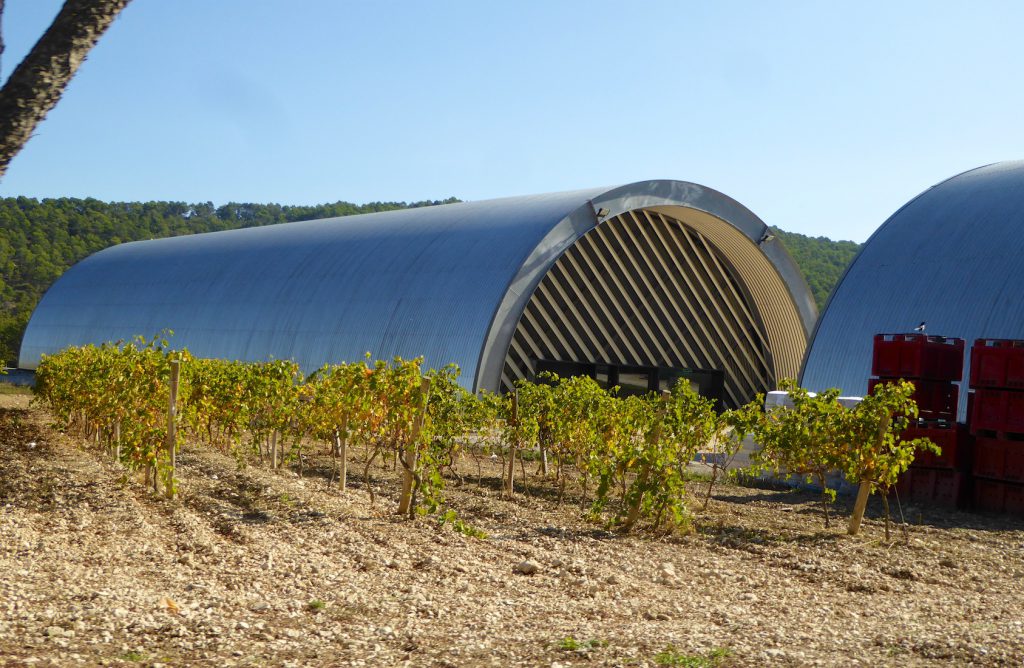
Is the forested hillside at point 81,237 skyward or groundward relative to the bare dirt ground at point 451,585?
skyward

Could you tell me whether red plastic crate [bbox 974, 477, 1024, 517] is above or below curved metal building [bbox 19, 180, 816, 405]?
below

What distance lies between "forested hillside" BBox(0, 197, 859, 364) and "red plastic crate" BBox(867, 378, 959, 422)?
136ft

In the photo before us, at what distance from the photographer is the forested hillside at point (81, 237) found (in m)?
65.8

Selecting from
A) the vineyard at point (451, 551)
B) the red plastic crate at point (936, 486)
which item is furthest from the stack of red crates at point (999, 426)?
the vineyard at point (451, 551)

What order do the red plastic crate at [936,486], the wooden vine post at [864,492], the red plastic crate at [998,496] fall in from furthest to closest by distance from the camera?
the red plastic crate at [936,486], the red plastic crate at [998,496], the wooden vine post at [864,492]

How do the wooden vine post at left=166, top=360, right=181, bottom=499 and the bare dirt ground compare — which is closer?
the bare dirt ground

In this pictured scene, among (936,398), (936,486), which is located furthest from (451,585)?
(936,398)

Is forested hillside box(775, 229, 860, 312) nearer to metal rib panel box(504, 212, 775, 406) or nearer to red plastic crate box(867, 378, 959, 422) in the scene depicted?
metal rib panel box(504, 212, 775, 406)

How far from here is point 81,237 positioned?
77.5 m

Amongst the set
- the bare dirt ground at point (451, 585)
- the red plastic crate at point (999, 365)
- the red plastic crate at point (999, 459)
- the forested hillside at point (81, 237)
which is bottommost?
the bare dirt ground at point (451, 585)

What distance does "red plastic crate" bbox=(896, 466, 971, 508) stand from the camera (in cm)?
1384

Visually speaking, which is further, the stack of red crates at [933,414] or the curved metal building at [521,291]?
the curved metal building at [521,291]

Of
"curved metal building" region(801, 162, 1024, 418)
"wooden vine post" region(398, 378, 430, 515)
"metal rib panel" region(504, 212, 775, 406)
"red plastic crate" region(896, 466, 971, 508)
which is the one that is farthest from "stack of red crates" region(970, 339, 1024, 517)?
"metal rib panel" region(504, 212, 775, 406)

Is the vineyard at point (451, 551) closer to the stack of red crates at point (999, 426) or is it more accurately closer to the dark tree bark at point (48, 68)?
the stack of red crates at point (999, 426)
